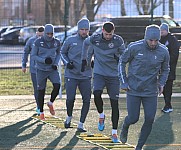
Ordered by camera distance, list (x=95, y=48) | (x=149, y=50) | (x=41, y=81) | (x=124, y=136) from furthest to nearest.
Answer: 1. (x=41, y=81)
2. (x=95, y=48)
3. (x=124, y=136)
4. (x=149, y=50)

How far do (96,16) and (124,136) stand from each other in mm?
8998

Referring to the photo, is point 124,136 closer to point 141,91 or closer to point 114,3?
point 141,91

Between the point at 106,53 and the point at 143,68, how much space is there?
1.25m

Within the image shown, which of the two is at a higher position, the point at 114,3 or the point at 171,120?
the point at 114,3

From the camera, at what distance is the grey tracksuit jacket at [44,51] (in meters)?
10.3

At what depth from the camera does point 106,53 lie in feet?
28.6

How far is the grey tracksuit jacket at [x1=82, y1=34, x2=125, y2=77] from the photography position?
8719 millimetres

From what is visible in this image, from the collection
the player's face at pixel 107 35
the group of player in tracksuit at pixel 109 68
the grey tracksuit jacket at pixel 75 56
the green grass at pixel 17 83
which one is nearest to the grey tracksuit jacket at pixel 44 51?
the group of player in tracksuit at pixel 109 68

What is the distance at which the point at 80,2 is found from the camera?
16.4 meters

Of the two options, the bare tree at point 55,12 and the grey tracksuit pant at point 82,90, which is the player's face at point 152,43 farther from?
the bare tree at point 55,12

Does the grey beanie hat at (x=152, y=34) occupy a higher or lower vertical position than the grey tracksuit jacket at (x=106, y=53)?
higher

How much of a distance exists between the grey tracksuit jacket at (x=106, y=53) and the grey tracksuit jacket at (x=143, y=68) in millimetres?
982

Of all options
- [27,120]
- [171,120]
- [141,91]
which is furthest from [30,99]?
[141,91]

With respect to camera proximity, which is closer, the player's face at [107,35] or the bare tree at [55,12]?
the player's face at [107,35]
